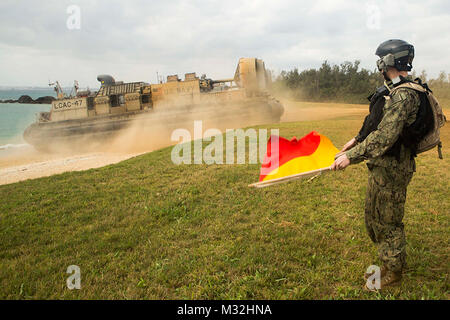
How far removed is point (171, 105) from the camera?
17.6 meters

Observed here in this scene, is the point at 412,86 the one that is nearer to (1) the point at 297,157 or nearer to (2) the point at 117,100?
(1) the point at 297,157

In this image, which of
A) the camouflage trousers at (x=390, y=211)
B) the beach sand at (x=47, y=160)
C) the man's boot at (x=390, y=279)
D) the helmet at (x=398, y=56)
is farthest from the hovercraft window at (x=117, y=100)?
the man's boot at (x=390, y=279)

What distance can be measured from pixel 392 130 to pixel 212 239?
2611 millimetres

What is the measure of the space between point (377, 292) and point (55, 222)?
472cm

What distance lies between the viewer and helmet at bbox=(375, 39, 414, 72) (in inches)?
106

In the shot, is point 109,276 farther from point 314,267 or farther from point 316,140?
point 316,140

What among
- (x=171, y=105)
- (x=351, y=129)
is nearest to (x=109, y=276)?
(x=351, y=129)

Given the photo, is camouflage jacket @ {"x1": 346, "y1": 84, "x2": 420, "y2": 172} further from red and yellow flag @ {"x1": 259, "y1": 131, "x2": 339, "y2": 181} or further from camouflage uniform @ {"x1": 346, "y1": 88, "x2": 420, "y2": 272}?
red and yellow flag @ {"x1": 259, "y1": 131, "x2": 339, "y2": 181}

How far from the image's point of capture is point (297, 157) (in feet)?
11.5

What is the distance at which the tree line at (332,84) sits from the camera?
40.2m

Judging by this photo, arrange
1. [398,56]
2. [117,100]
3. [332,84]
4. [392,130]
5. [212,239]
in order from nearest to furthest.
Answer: [392,130] < [398,56] < [212,239] < [117,100] < [332,84]

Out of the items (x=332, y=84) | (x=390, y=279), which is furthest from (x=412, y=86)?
(x=332, y=84)

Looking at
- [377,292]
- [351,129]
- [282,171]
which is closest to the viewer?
[377,292]

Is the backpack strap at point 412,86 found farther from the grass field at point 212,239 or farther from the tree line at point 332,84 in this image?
the tree line at point 332,84
